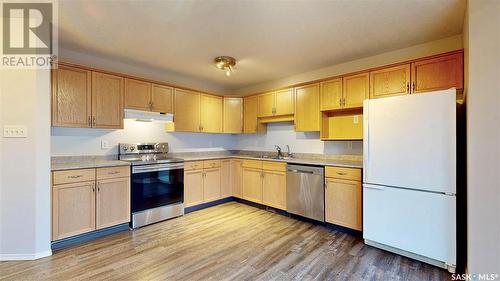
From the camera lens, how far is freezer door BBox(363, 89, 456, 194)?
213cm

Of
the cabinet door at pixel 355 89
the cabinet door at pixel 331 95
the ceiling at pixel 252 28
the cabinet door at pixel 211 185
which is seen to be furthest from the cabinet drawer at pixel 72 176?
the cabinet door at pixel 355 89

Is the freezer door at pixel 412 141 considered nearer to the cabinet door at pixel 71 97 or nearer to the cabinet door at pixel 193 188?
the cabinet door at pixel 193 188

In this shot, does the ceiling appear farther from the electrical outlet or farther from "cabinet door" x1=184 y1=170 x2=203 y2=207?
"cabinet door" x1=184 y1=170 x2=203 y2=207

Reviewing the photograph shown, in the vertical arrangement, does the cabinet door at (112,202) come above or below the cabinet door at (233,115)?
below

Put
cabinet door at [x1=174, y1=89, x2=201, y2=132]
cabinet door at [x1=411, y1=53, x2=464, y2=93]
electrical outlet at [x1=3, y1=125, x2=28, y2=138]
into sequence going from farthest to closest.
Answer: cabinet door at [x1=174, y1=89, x2=201, y2=132] < cabinet door at [x1=411, y1=53, x2=464, y2=93] < electrical outlet at [x1=3, y1=125, x2=28, y2=138]

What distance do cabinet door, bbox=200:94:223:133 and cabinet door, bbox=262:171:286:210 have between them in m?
1.38

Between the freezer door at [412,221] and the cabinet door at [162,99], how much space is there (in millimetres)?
3093

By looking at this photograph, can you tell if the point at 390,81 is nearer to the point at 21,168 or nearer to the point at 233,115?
the point at 233,115

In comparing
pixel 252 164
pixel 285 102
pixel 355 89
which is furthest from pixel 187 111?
pixel 355 89

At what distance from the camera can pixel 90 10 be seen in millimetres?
2137

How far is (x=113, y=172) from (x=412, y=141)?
347 cm

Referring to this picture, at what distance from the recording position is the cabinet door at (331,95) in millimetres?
3326

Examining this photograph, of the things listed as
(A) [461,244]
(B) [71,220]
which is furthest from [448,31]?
(B) [71,220]

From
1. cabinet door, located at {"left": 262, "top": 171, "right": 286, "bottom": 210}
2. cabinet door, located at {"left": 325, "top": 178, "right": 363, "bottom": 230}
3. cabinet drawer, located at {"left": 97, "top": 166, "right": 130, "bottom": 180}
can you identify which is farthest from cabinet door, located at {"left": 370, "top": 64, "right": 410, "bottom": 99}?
cabinet drawer, located at {"left": 97, "top": 166, "right": 130, "bottom": 180}
